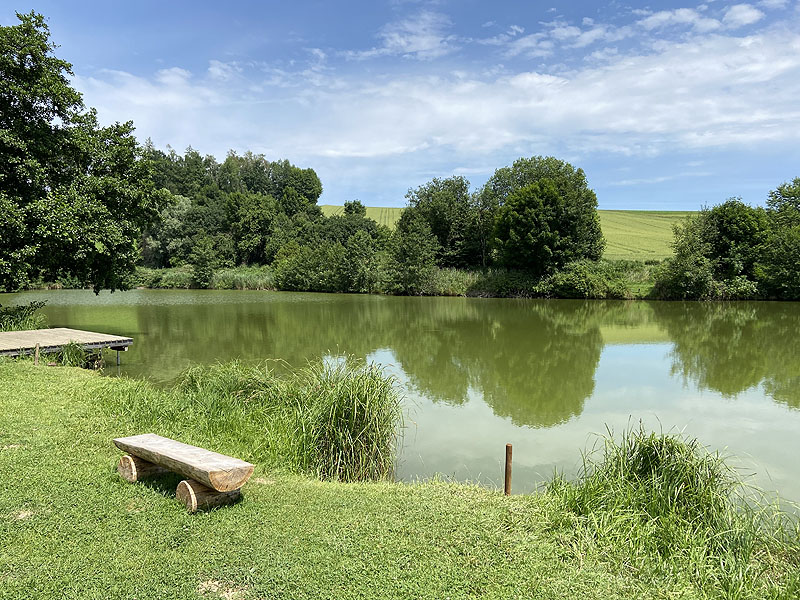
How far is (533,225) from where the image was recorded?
121 ft

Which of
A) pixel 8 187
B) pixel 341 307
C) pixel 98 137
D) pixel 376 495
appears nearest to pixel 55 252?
pixel 8 187

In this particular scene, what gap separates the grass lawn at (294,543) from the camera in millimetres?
3318

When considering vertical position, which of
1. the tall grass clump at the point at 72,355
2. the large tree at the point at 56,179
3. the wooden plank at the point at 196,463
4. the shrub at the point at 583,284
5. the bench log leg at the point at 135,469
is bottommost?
the tall grass clump at the point at 72,355

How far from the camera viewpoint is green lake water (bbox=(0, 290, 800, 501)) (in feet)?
24.5

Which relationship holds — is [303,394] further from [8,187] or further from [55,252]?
[8,187]

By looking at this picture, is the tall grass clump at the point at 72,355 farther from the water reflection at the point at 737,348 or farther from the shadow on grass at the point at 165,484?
the water reflection at the point at 737,348

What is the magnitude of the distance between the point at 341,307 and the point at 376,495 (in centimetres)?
2491

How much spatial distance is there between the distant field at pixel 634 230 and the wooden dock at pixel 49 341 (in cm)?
3913

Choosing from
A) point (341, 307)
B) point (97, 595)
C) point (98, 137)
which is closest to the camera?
point (97, 595)

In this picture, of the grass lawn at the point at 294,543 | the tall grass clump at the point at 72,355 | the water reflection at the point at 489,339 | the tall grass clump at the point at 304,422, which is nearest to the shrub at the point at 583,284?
the water reflection at the point at 489,339

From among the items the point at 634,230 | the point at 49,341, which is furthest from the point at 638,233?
the point at 49,341

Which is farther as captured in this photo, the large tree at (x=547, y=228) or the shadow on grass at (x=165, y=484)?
the large tree at (x=547, y=228)

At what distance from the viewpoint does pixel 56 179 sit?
588 inches

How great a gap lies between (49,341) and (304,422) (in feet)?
30.7
